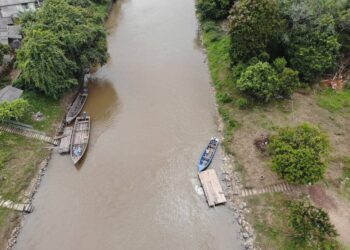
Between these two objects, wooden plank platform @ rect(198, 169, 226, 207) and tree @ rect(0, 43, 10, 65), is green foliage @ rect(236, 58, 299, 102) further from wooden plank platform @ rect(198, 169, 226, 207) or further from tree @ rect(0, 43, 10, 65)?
tree @ rect(0, 43, 10, 65)

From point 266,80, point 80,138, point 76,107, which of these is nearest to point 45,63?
point 76,107

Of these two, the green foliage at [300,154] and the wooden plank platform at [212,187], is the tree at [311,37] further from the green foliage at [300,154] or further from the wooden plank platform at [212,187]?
the wooden plank platform at [212,187]

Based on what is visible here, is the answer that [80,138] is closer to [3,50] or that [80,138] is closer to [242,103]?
[3,50]

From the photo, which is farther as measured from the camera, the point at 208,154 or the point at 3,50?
the point at 3,50

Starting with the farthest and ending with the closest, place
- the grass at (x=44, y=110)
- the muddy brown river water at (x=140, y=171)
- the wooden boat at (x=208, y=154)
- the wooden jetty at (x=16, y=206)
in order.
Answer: the grass at (x=44, y=110) → the wooden boat at (x=208, y=154) → the wooden jetty at (x=16, y=206) → the muddy brown river water at (x=140, y=171)

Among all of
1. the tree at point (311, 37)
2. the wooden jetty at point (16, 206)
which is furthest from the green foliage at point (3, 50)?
the tree at point (311, 37)

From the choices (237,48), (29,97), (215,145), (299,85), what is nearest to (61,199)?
(29,97)

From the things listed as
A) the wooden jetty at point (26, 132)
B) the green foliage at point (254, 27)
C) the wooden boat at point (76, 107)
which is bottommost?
the wooden boat at point (76, 107)
